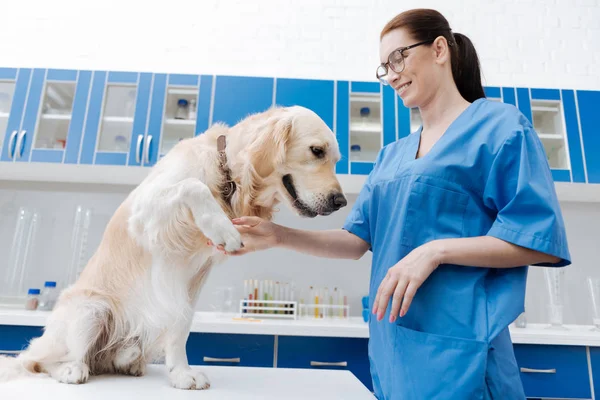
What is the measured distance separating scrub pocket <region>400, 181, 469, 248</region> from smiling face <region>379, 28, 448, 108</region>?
0.84 feet

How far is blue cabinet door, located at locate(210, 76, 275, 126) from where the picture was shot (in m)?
2.28

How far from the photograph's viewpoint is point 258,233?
0.94m

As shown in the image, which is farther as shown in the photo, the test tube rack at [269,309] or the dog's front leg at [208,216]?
the test tube rack at [269,309]

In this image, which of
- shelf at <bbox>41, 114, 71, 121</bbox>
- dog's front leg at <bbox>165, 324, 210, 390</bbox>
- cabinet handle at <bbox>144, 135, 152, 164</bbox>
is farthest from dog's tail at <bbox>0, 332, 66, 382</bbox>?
shelf at <bbox>41, 114, 71, 121</bbox>

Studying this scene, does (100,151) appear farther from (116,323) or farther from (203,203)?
(203,203)

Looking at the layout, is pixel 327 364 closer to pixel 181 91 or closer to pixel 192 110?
pixel 192 110

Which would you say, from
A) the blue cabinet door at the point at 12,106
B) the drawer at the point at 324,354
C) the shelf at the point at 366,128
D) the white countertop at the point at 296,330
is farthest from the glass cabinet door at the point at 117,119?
the drawer at the point at 324,354

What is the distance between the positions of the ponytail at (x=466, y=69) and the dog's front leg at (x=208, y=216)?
0.69 metres

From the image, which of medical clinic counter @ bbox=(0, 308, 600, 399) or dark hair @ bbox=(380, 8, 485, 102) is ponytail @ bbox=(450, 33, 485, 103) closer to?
dark hair @ bbox=(380, 8, 485, 102)

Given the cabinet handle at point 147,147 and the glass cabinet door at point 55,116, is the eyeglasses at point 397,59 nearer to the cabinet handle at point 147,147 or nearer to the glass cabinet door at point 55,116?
the cabinet handle at point 147,147

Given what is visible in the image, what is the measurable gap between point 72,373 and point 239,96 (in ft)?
5.85

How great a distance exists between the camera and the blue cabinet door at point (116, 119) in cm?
218

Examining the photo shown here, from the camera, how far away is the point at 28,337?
5.80 ft

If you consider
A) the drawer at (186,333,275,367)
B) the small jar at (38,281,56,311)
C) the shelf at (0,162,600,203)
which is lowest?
the drawer at (186,333,275,367)
